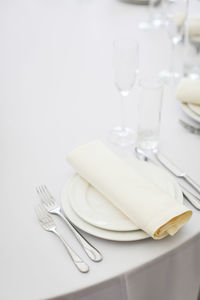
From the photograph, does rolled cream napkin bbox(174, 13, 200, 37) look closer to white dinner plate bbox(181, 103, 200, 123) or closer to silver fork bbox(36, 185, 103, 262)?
→ white dinner plate bbox(181, 103, 200, 123)

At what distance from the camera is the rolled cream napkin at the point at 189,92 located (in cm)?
112

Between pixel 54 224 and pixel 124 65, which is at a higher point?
pixel 124 65

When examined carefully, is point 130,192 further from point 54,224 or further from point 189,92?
point 189,92

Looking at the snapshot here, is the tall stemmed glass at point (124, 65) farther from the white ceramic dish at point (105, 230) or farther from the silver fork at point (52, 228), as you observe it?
the silver fork at point (52, 228)

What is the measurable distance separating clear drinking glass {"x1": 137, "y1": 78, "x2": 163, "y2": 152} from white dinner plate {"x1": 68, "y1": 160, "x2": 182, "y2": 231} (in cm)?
12

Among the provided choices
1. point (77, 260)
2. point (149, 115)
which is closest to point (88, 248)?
point (77, 260)

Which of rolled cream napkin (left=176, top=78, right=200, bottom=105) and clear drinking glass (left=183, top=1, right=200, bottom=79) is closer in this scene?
rolled cream napkin (left=176, top=78, right=200, bottom=105)

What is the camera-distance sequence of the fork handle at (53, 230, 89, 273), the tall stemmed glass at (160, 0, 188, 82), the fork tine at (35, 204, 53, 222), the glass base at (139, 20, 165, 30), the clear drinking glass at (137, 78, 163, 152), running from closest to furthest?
1. the fork handle at (53, 230, 89, 273)
2. the fork tine at (35, 204, 53, 222)
3. the clear drinking glass at (137, 78, 163, 152)
4. the tall stemmed glass at (160, 0, 188, 82)
5. the glass base at (139, 20, 165, 30)

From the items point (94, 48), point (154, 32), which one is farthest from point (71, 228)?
point (154, 32)

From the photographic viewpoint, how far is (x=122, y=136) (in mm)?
1067

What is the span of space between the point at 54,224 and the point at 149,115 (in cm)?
39

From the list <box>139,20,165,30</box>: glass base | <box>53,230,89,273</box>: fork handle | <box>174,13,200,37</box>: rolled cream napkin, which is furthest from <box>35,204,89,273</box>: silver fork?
<box>139,20,165,30</box>: glass base

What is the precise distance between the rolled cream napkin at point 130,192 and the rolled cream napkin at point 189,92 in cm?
37

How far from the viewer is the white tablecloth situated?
0.68 metres
